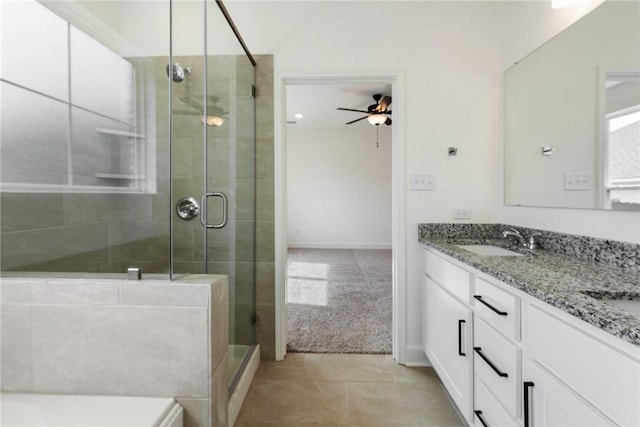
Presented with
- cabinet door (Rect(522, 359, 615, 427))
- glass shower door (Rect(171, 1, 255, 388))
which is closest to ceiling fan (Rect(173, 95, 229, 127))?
glass shower door (Rect(171, 1, 255, 388))

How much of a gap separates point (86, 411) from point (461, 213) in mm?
2169

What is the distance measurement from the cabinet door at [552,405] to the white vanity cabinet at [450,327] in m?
0.40

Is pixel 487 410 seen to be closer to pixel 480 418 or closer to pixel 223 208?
pixel 480 418

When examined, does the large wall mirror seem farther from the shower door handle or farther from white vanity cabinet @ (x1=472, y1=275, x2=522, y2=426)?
the shower door handle

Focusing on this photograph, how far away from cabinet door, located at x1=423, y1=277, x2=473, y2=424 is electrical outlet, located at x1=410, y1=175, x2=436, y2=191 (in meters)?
0.64

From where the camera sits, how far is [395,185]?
202 centimetres

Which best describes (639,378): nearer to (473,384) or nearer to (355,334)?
(473,384)

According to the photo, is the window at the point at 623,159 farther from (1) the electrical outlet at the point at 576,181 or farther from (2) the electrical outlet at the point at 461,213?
(2) the electrical outlet at the point at 461,213

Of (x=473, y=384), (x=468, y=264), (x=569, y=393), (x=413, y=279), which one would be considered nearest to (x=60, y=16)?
(x=468, y=264)

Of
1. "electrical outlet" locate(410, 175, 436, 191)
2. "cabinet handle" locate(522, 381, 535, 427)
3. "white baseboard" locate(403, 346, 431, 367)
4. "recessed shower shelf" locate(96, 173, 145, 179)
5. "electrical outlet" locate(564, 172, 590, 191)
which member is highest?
"recessed shower shelf" locate(96, 173, 145, 179)

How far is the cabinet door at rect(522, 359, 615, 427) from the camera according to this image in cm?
70

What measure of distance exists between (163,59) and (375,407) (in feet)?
8.26

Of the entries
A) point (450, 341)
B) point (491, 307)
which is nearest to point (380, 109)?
point (450, 341)

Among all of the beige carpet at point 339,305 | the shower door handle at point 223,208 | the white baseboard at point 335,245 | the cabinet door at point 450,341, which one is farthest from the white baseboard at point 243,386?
the white baseboard at point 335,245
